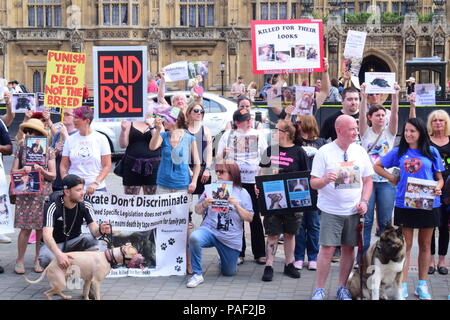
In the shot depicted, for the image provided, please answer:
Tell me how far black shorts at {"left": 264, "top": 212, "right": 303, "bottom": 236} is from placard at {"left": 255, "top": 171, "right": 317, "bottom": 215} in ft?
0.39

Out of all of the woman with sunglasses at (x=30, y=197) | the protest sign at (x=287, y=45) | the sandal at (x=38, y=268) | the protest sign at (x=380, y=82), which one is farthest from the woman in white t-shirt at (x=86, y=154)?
the protest sign at (x=380, y=82)

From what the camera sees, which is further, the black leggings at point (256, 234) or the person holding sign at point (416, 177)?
the black leggings at point (256, 234)

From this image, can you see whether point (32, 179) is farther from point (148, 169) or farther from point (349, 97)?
point (349, 97)

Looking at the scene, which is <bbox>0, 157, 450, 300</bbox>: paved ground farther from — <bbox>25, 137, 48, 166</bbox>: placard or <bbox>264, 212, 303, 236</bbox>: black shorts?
<bbox>25, 137, 48, 166</bbox>: placard

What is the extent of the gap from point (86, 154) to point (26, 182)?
2.45 feet

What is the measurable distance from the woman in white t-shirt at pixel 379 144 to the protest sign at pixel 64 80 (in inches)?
138

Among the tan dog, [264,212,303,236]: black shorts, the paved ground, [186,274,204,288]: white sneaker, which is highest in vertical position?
[264,212,303,236]: black shorts

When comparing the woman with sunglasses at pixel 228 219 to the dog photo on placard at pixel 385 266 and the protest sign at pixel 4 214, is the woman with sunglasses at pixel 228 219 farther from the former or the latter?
the protest sign at pixel 4 214

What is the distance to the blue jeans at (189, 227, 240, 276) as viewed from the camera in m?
8.70

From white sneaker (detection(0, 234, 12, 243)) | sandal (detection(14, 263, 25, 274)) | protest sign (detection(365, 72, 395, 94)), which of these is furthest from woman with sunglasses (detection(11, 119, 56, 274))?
protest sign (detection(365, 72, 395, 94))

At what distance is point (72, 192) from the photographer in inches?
320

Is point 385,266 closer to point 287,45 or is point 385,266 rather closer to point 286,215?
point 286,215

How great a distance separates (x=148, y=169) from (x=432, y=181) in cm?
333

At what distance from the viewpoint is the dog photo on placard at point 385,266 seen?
746 cm
